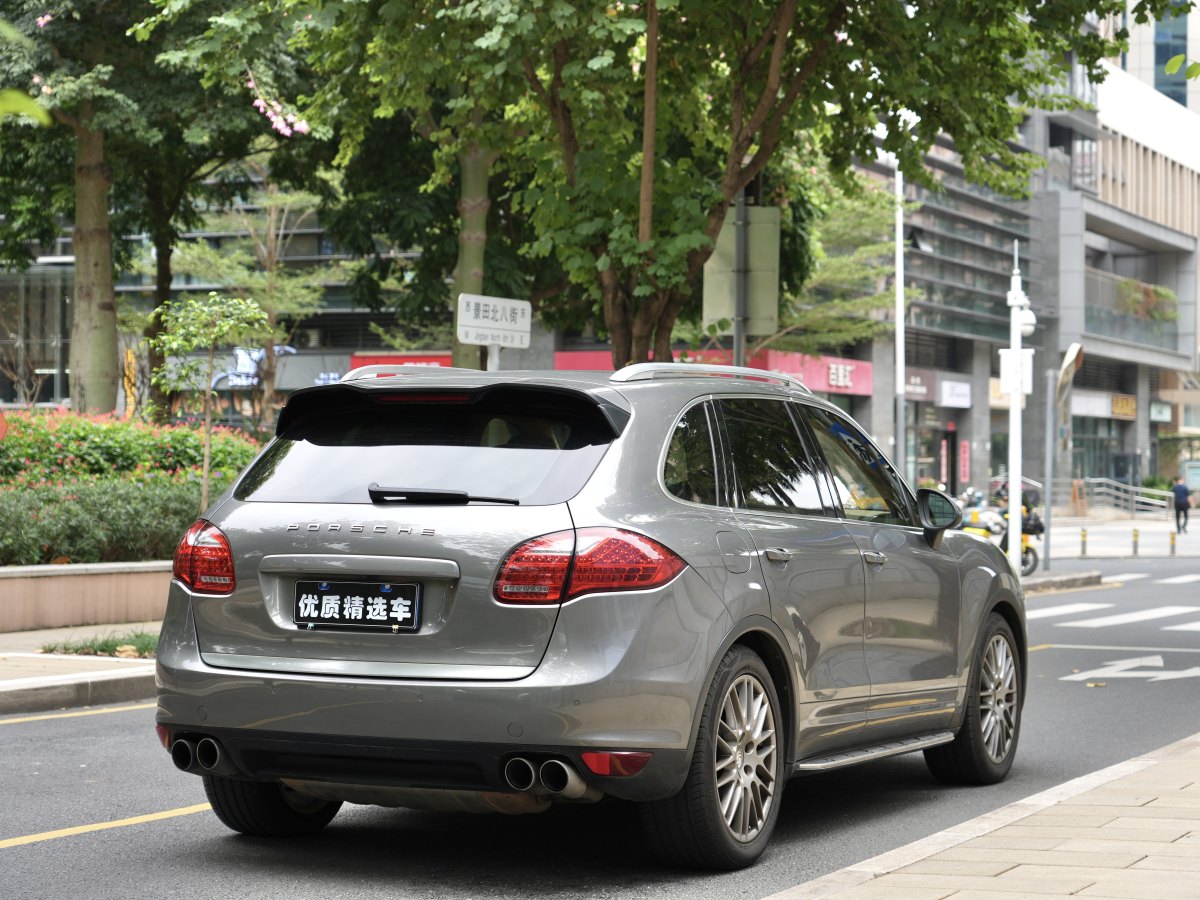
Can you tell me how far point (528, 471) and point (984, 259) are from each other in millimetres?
58890

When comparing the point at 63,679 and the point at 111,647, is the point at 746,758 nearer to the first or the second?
the point at 63,679

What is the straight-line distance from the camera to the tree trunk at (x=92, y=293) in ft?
83.0

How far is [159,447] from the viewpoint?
786 inches

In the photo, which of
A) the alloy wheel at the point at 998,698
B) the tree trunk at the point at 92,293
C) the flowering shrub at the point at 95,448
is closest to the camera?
the alloy wheel at the point at 998,698

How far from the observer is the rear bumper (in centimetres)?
546

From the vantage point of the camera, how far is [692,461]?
20.5ft

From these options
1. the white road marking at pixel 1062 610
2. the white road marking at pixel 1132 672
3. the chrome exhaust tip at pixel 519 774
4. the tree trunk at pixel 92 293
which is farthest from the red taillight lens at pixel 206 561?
the tree trunk at pixel 92 293

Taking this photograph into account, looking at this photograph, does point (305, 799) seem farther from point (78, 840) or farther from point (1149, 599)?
point (1149, 599)

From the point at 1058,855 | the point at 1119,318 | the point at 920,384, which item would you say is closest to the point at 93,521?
the point at 1058,855

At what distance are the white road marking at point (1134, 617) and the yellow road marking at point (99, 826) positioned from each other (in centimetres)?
1345

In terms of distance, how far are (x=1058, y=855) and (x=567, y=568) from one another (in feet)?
6.11

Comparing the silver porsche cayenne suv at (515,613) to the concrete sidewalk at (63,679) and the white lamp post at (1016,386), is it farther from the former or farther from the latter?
the white lamp post at (1016,386)

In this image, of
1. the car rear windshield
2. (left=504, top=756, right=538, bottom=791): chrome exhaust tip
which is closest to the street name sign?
the car rear windshield

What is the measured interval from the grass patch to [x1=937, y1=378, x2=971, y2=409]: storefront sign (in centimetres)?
5044
